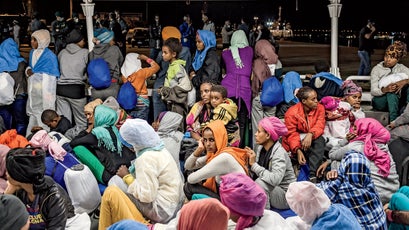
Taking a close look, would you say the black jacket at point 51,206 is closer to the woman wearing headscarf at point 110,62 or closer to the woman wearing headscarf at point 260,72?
the woman wearing headscarf at point 110,62

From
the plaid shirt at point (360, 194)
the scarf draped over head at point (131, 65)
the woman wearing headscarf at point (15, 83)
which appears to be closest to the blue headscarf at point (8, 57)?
the woman wearing headscarf at point (15, 83)

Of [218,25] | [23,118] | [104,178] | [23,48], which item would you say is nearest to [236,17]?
[218,25]

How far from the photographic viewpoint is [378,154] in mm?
5180

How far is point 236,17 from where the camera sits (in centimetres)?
2178

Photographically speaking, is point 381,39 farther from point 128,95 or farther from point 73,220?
point 73,220

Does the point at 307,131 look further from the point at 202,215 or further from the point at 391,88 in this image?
the point at 202,215

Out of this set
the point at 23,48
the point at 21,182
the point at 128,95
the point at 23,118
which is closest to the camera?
the point at 21,182

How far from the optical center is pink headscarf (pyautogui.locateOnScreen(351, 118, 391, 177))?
5.19 meters

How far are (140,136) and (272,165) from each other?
46.9 inches

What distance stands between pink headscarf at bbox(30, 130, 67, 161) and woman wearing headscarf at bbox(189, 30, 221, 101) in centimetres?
247

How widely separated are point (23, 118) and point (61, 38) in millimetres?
3393

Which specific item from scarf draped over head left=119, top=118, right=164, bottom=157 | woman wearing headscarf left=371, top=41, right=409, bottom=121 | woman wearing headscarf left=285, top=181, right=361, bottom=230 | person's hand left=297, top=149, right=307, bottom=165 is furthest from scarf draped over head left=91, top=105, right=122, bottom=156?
woman wearing headscarf left=371, top=41, right=409, bottom=121

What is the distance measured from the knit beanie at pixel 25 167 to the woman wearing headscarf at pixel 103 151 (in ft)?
5.17

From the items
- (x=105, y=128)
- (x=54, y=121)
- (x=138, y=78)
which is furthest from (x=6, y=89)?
(x=105, y=128)
